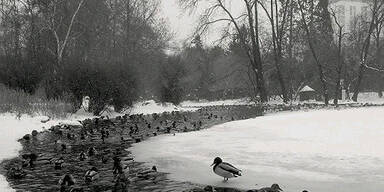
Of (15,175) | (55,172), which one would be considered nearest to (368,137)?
(55,172)

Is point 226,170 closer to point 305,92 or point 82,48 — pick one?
point 82,48

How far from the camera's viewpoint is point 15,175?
32.4ft

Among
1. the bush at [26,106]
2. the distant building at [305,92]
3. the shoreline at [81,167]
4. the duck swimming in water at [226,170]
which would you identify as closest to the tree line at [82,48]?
the bush at [26,106]

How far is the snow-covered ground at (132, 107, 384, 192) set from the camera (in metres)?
8.92

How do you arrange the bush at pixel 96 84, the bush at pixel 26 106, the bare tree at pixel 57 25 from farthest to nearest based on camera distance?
the bare tree at pixel 57 25 → the bush at pixel 96 84 → the bush at pixel 26 106

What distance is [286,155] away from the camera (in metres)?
11.7

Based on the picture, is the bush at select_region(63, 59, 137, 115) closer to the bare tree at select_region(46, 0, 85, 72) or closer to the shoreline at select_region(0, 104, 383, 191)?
the bare tree at select_region(46, 0, 85, 72)

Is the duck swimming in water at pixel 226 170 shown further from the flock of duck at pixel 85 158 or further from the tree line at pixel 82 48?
the tree line at pixel 82 48

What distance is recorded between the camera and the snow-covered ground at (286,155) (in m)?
8.92

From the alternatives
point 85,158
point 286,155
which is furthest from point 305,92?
point 85,158

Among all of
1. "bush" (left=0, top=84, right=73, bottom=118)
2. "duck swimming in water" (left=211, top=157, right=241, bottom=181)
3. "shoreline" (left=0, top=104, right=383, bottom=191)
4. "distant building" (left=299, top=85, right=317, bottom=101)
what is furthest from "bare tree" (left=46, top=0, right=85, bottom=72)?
"distant building" (left=299, top=85, right=317, bottom=101)

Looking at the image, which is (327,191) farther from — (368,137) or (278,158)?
(368,137)

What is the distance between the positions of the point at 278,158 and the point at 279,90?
4347cm

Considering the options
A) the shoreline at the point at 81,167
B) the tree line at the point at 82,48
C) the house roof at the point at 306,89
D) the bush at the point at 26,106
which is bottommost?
the shoreline at the point at 81,167
